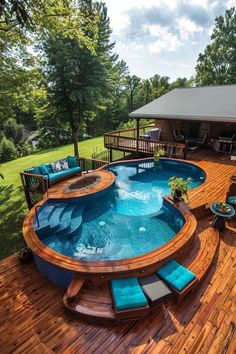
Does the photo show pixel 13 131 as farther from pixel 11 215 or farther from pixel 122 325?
pixel 122 325

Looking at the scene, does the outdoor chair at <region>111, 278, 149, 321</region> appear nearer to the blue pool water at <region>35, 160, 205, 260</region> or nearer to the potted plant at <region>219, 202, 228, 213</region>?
the blue pool water at <region>35, 160, 205, 260</region>

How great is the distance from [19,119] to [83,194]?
38443 mm

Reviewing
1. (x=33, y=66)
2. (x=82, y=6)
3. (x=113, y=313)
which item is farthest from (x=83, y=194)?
(x=82, y=6)

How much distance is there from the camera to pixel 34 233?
17.7ft

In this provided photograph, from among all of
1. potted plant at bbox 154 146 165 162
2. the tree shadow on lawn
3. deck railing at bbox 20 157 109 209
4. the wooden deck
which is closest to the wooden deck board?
the wooden deck

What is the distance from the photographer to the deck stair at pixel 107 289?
11.8 feet

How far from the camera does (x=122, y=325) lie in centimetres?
348

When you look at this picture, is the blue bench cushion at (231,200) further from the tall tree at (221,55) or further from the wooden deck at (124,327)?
the tall tree at (221,55)

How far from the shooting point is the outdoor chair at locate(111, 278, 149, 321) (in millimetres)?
3430

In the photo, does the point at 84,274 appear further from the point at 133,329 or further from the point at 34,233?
the point at 34,233

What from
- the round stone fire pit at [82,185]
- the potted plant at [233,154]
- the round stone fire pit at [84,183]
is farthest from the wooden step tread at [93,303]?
the potted plant at [233,154]

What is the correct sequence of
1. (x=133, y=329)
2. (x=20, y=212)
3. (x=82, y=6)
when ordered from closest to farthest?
(x=133, y=329) < (x=82, y=6) < (x=20, y=212)

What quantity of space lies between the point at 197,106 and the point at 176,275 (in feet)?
35.7

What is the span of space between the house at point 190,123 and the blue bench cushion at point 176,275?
8.07 metres
